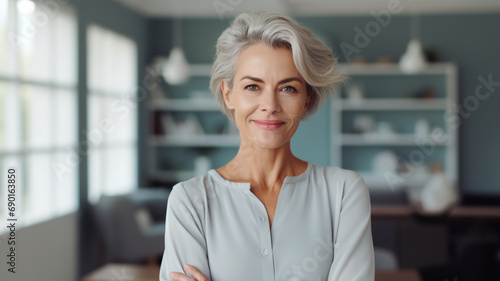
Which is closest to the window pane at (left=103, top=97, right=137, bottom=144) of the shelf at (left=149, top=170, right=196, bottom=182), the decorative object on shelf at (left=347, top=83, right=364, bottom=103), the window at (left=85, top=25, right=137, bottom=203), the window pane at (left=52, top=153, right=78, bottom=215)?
the window at (left=85, top=25, right=137, bottom=203)

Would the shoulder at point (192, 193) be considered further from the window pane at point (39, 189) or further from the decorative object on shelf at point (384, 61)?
the decorative object on shelf at point (384, 61)

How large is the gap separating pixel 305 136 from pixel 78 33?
10.5 feet

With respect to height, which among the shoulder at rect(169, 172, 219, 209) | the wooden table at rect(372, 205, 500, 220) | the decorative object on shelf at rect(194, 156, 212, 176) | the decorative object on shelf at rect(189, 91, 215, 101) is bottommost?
the wooden table at rect(372, 205, 500, 220)

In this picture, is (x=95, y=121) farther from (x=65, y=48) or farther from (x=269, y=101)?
(x=269, y=101)

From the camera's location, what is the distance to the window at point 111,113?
17.3ft

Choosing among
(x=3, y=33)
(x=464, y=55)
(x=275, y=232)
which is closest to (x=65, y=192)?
(x=3, y=33)

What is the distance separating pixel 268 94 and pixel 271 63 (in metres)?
0.07

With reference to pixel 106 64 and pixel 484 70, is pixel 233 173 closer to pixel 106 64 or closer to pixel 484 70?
pixel 106 64

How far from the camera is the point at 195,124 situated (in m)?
7.22

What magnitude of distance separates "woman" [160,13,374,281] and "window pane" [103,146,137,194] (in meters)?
4.44

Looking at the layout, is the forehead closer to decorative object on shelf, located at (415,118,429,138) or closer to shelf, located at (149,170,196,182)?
decorative object on shelf, located at (415,118,429,138)

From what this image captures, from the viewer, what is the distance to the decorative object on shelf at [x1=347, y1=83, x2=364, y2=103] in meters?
6.95

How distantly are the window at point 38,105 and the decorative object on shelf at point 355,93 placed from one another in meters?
3.50

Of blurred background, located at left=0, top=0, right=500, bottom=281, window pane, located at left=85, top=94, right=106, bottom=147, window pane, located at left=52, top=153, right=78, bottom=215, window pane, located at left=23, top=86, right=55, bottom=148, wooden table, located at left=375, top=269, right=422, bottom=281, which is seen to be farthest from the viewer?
window pane, located at left=85, top=94, right=106, bottom=147
